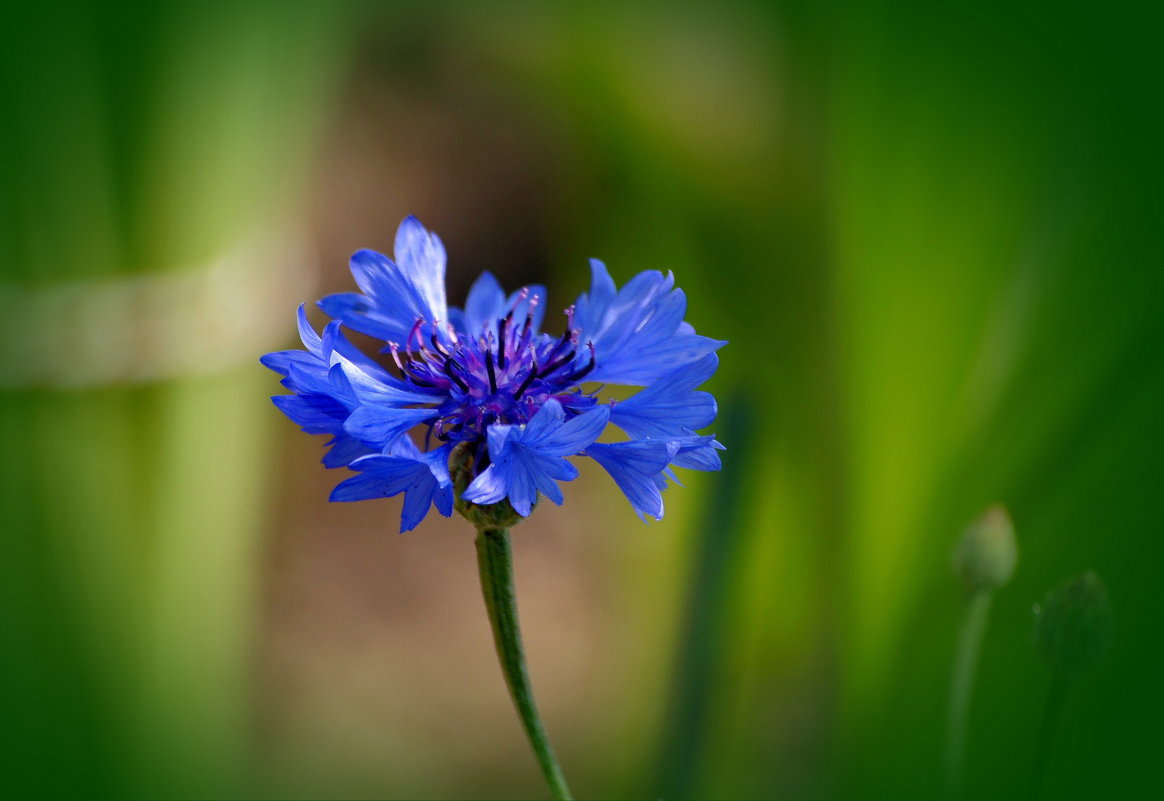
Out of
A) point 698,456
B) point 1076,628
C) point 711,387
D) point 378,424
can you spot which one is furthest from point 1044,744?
point 711,387

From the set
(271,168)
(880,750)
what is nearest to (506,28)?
(271,168)

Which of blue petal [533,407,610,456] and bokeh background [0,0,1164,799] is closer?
blue petal [533,407,610,456]

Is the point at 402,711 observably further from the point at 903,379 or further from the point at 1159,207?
the point at 1159,207

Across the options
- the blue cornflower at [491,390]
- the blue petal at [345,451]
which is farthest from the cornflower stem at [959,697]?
the blue petal at [345,451]

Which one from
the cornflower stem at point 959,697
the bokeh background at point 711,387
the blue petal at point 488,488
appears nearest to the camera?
the blue petal at point 488,488

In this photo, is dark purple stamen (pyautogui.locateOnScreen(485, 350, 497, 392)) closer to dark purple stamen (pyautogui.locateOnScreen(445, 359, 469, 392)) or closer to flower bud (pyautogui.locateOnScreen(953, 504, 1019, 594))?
dark purple stamen (pyautogui.locateOnScreen(445, 359, 469, 392))

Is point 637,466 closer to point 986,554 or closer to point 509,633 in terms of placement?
point 509,633

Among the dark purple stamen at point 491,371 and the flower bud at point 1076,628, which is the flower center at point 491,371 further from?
the flower bud at point 1076,628

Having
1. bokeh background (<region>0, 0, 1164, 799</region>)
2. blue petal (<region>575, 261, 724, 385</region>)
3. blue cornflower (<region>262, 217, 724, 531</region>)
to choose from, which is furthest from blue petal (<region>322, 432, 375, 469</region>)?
bokeh background (<region>0, 0, 1164, 799</region>)
